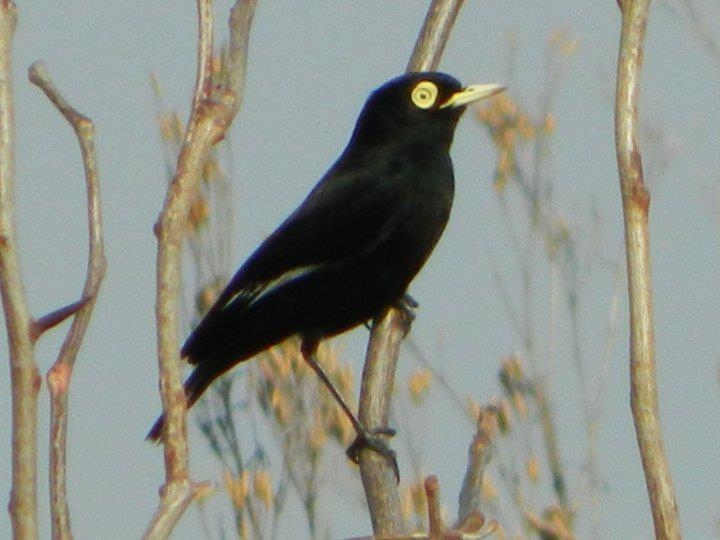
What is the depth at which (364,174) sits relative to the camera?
231 inches

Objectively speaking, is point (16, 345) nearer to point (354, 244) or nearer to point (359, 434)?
point (359, 434)

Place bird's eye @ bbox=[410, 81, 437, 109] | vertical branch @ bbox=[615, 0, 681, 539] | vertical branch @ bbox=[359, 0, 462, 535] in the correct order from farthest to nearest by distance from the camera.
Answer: bird's eye @ bbox=[410, 81, 437, 109] < vertical branch @ bbox=[359, 0, 462, 535] < vertical branch @ bbox=[615, 0, 681, 539]

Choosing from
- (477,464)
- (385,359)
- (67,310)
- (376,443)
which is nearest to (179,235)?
(67,310)

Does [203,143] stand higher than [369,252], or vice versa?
[369,252]

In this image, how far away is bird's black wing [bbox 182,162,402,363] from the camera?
5.66 meters

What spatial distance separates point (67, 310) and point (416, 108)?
14.0ft

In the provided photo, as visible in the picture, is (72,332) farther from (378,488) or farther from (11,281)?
(378,488)

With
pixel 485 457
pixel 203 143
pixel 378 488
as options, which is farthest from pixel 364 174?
pixel 203 143

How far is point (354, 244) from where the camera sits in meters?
5.71

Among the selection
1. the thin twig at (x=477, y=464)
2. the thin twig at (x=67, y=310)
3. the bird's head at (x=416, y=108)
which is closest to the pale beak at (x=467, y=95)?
the bird's head at (x=416, y=108)

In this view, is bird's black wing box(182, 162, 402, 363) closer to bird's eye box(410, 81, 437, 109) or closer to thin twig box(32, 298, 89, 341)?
bird's eye box(410, 81, 437, 109)

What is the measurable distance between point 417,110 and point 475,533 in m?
4.18

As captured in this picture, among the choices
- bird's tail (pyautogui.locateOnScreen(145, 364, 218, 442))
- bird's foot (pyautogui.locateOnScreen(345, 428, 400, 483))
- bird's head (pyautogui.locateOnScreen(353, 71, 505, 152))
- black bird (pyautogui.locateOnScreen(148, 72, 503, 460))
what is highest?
bird's head (pyautogui.locateOnScreen(353, 71, 505, 152))

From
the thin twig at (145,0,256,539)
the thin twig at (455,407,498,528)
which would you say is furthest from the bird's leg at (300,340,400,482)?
the thin twig at (145,0,256,539)
